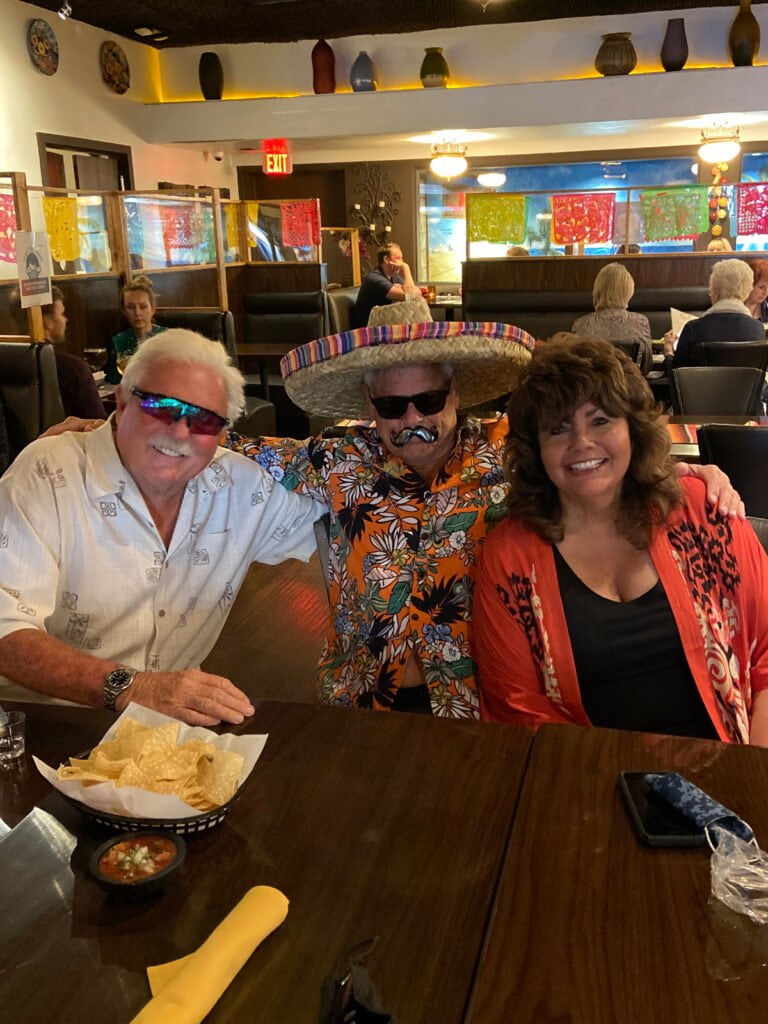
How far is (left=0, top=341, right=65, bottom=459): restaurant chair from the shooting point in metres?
4.28

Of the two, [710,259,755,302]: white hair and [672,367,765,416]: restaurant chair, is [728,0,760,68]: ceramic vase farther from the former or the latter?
[672,367,765,416]: restaurant chair

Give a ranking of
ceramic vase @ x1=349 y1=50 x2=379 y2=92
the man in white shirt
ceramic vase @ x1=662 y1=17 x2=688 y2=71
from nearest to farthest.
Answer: the man in white shirt, ceramic vase @ x1=662 y1=17 x2=688 y2=71, ceramic vase @ x1=349 y1=50 x2=379 y2=92

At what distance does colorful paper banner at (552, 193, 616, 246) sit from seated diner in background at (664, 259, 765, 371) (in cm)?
304

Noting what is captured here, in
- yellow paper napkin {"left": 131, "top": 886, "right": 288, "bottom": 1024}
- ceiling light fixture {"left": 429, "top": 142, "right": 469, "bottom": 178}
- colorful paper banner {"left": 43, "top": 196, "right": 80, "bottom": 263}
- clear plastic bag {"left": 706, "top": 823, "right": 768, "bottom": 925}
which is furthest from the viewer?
ceiling light fixture {"left": 429, "top": 142, "right": 469, "bottom": 178}

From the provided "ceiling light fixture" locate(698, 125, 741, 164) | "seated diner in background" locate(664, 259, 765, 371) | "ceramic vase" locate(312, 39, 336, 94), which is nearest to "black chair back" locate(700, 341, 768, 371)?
"seated diner in background" locate(664, 259, 765, 371)

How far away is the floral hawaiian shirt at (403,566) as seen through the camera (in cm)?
181

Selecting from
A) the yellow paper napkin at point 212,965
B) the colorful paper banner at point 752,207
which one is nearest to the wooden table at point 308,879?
the yellow paper napkin at point 212,965

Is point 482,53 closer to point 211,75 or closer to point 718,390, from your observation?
point 211,75

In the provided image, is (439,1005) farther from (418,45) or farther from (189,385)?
(418,45)

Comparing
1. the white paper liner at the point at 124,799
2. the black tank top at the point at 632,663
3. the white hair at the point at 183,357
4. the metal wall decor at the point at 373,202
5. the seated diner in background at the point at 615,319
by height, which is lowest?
the black tank top at the point at 632,663

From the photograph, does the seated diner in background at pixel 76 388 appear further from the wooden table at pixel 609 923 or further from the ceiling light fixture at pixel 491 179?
the ceiling light fixture at pixel 491 179

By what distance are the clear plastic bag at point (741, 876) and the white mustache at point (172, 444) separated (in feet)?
3.89

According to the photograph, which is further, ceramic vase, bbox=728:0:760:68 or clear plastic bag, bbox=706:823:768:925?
ceramic vase, bbox=728:0:760:68

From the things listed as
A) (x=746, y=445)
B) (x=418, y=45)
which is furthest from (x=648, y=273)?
(x=746, y=445)
